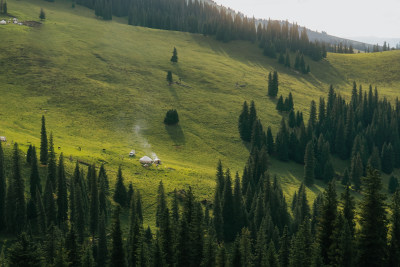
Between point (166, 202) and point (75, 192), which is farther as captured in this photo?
point (166, 202)

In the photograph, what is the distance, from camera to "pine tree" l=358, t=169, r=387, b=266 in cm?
4003

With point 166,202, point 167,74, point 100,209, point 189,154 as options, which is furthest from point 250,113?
point 100,209

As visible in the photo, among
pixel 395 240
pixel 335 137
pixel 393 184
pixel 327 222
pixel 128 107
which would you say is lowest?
pixel 393 184

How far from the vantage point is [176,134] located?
13750cm

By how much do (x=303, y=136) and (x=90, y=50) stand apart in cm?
10225

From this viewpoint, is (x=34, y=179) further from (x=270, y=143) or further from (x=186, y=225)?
(x=270, y=143)

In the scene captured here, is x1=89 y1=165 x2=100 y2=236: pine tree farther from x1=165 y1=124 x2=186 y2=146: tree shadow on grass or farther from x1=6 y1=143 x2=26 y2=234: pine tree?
x1=165 y1=124 x2=186 y2=146: tree shadow on grass

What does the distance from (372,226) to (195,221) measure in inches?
907

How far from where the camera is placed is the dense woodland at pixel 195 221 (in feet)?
135

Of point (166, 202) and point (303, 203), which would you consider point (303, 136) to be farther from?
point (166, 202)

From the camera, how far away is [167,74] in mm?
180250

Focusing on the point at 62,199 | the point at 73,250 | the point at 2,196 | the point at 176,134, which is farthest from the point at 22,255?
the point at 176,134

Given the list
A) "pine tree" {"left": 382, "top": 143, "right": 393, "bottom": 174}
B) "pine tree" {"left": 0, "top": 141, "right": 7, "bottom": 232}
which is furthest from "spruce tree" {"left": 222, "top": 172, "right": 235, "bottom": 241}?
"pine tree" {"left": 382, "top": 143, "right": 393, "bottom": 174}

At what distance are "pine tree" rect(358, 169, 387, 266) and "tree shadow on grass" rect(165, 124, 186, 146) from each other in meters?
94.1
